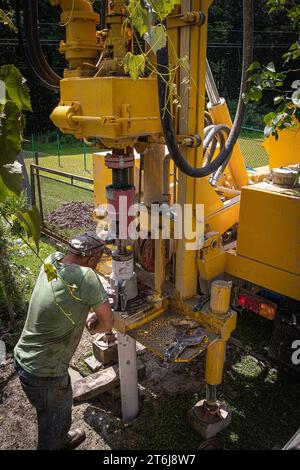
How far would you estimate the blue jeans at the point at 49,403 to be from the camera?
2.48 metres

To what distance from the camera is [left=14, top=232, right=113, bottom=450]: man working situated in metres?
2.38

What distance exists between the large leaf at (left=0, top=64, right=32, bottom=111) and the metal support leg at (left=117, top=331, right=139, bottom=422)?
217cm

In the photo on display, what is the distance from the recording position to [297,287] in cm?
280

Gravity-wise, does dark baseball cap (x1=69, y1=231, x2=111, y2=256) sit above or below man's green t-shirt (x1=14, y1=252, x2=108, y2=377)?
above

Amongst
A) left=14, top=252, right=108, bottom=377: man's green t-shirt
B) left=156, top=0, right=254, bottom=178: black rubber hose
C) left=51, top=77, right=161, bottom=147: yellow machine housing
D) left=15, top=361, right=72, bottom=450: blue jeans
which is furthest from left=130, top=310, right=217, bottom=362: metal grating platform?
left=51, top=77, right=161, bottom=147: yellow machine housing

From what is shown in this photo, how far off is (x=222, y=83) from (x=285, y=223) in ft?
75.5

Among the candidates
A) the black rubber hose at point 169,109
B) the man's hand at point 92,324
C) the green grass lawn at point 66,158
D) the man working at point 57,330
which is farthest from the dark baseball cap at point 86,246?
the green grass lawn at point 66,158

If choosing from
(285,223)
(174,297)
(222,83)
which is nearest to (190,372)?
(174,297)

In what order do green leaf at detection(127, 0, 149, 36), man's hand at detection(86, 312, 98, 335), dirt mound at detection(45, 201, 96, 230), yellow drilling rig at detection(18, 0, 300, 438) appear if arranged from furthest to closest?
1. dirt mound at detection(45, 201, 96, 230)
2. man's hand at detection(86, 312, 98, 335)
3. yellow drilling rig at detection(18, 0, 300, 438)
4. green leaf at detection(127, 0, 149, 36)

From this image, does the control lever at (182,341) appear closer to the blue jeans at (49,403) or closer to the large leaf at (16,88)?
the blue jeans at (49,403)

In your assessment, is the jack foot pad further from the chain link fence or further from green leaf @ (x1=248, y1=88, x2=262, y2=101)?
the chain link fence

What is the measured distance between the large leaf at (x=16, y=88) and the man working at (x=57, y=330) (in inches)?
63.1

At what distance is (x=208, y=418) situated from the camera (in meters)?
2.90

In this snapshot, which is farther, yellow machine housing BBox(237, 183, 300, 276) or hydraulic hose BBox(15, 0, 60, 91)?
yellow machine housing BBox(237, 183, 300, 276)
